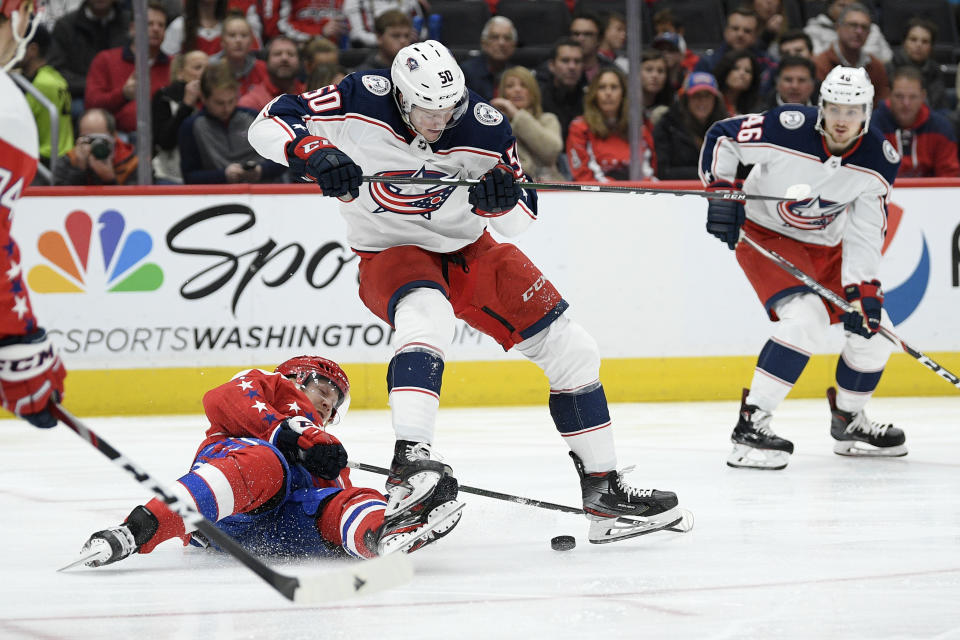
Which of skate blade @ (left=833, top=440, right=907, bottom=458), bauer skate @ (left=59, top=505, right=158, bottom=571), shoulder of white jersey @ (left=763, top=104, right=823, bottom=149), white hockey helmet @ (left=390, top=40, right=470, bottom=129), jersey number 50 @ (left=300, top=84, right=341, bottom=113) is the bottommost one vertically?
skate blade @ (left=833, top=440, right=907, bottom=458)

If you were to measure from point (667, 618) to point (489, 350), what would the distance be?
3761 mm

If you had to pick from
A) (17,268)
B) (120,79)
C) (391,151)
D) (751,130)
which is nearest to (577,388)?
(391,151)

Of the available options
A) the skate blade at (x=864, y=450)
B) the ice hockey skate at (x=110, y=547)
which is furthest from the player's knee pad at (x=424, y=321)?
the skate blade at (x=864, y=450)

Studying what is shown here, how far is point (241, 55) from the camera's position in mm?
6422

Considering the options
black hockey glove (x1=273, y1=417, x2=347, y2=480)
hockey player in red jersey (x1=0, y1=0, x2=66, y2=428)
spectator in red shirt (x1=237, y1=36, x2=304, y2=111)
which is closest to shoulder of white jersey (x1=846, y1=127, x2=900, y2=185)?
black hockey glove (x1=273, y1=417, x2=347, y2=480)

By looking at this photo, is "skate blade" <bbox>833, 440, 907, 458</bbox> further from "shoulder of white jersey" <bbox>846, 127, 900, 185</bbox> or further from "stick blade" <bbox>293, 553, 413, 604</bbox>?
"stick blade" <bbox>293, 553, 413, 604</bbox>

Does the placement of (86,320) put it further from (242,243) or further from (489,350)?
(489,350)

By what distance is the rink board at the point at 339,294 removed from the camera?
581 centimetres

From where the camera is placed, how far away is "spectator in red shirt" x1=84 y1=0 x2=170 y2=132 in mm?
6215

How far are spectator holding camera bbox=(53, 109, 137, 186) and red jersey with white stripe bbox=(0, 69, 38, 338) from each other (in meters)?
3.93

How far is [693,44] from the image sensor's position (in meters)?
7.63

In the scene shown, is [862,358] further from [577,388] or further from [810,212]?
[577,388]

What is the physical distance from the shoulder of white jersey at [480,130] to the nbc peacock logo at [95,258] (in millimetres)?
2987

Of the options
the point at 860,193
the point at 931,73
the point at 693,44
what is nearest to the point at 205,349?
the point at 860,193
